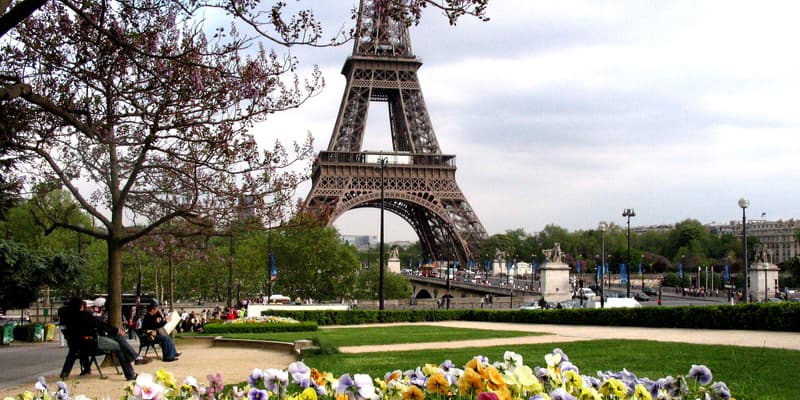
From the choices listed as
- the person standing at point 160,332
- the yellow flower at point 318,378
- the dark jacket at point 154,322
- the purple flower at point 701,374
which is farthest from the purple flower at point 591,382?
the dark jacket at point 154,322

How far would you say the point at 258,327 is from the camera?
26.6m

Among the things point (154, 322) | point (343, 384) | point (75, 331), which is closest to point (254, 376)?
point (343, 384)

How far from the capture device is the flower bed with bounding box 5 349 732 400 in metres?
4.60

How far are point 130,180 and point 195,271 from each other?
52550 millimetres

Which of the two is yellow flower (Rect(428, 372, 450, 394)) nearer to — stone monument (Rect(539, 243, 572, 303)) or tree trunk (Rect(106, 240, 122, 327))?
tree trunk (Rect(106, 240, 122, 327))

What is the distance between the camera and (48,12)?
13711 mm

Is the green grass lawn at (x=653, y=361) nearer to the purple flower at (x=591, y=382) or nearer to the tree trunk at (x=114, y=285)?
the purple flower at (x=591, y=382)

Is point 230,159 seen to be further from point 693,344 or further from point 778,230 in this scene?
point 778,230

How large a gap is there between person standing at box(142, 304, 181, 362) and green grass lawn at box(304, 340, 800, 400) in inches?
110

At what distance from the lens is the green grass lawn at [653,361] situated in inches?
382

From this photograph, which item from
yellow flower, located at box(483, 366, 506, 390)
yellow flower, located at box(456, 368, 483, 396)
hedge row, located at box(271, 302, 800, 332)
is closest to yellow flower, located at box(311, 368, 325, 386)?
yellow flower, located at box(456, 368, 483, 396)

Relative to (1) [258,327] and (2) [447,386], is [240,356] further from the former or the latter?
(2) [447,386]

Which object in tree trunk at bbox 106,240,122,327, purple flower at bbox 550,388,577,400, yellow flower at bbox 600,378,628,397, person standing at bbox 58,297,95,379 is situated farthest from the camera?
tree trunk at bbox 106,240,122,327

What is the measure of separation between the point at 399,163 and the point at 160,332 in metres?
58.1
